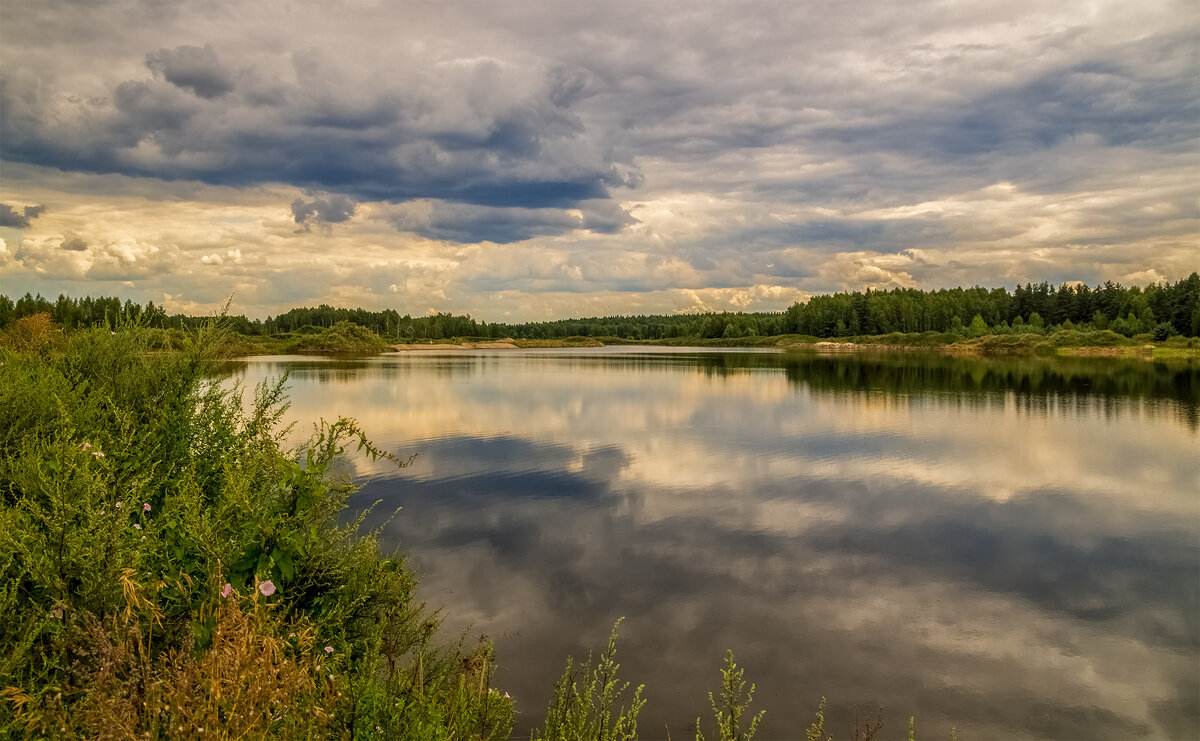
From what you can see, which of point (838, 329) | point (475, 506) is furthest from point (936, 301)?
point (475, 506)

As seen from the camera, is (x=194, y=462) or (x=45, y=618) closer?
(x=45, y=618)

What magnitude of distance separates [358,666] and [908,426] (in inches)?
1296

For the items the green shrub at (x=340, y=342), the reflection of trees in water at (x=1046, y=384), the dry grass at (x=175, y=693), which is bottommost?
the reflection of trees in water at (x=1046, y=384)

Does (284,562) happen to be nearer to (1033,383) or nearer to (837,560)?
(837,560)

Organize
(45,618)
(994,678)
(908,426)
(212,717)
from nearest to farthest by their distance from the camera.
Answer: (212,717), (45,618), (994,678), (908,426)

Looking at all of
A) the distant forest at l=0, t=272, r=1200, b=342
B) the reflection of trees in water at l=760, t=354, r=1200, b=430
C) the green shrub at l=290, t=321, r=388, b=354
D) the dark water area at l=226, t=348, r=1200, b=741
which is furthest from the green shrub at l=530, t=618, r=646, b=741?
the green shrub at l=290, t=321, r=388, b=354

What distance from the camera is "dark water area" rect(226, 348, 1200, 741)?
10117 millimetres

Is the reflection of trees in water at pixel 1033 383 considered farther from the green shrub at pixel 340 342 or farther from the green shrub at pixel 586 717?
the green shrub at pixel 340 342

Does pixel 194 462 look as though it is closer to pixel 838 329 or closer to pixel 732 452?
pixel 732 452

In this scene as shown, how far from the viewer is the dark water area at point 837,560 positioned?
1012cm

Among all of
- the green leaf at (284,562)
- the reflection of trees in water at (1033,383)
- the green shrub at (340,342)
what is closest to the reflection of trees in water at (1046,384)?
the reflection of trees in water at (1033,383)

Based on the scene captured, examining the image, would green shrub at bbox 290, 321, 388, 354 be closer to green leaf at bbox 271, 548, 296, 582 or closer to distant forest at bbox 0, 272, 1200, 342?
distant forest at bbox 0, 272, 1200, 342

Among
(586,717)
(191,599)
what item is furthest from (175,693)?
(586,717)

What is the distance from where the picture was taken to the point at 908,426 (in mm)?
34531
